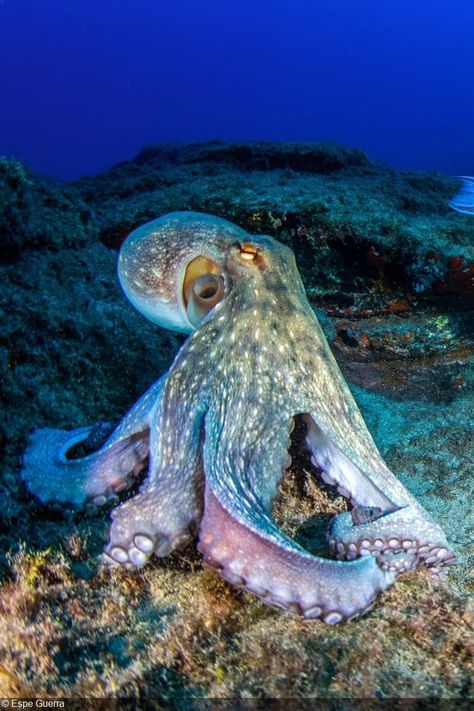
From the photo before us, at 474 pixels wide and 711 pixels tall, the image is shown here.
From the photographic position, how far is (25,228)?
4.84 meters

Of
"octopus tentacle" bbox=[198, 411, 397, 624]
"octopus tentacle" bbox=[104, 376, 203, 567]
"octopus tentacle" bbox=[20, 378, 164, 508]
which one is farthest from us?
"octopus tentacle" bbox=[20, 378, 164, 508]

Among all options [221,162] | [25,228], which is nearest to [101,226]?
[25,228]

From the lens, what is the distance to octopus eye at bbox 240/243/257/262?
2518 millimetres

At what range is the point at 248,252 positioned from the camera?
99.3 inches

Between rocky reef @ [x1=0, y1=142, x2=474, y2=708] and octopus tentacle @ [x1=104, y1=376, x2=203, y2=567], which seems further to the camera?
octopus tentacle @ [x1=104, y1=376, x2=203, y2=567]

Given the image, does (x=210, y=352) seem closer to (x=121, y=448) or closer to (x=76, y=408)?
(x=121, y=448)

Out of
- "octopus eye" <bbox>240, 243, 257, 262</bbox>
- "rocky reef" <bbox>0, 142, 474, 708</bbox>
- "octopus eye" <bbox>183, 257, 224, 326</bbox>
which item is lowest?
"rocky reef" <bbox>0, 142, 474, 708</bbox>

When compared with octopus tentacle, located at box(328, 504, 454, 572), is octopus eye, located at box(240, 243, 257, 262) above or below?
above

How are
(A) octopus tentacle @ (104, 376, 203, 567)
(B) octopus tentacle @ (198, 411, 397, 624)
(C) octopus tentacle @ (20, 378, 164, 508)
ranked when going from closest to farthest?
(B) octopus tentacle @ (198, 411, 397, 624) < (A) octopus tentacle @ (104, 376, 203, 567) < (C) octopus tentacle @ (20, 378, 164, 508)

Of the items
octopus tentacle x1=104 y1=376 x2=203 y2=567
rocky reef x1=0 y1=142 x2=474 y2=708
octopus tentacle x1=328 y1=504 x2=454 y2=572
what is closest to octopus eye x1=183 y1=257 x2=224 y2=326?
octopus tentacle x1=104 y1=376 x2=203 y2=567

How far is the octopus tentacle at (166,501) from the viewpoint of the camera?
6.59 ft

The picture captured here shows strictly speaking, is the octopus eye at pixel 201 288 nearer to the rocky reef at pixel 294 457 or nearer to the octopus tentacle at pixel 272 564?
the octopus tentacle at pixel 272 564

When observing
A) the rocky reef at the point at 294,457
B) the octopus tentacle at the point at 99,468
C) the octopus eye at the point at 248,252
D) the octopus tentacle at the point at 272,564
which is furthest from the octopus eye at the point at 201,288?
the rocky reef at the point at 294,457

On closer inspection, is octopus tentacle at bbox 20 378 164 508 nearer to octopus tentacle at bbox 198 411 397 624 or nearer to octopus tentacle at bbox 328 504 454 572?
octopus tentacle at bbox 198 411 397 624
